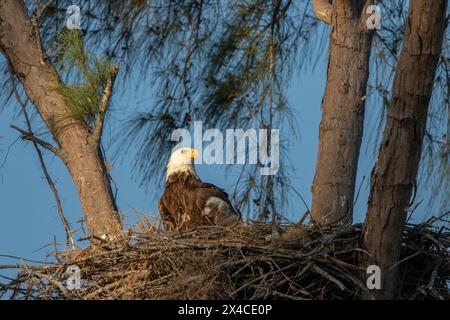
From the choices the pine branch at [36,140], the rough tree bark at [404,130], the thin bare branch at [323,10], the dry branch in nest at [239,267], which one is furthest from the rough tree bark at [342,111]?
the pine branch at [36,140]

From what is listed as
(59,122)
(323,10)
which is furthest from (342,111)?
(59,122)

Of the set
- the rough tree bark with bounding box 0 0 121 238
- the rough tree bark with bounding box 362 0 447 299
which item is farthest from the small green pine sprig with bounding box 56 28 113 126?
the rough tree bark with bounding box 362 0 447 299

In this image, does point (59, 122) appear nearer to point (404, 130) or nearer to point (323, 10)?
point (323, 10)

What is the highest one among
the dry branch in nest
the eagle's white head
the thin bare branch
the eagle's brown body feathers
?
the thin bare branch

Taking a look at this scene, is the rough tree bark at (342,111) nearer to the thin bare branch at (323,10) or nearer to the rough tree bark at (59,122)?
the thin bare branch at (323,10)

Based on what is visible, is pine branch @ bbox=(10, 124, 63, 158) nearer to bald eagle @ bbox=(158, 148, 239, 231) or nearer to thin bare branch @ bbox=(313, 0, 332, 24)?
bald eagle @ bbox=(158, 148, 239, 231)

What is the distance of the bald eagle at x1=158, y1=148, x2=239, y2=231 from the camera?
530 cm

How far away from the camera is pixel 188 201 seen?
5.43 m

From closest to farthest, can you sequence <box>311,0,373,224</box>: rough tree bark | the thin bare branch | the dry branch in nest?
1. the dry branch in nest
2. <box>311,0,373,224</box>: rough tree bark
3. the thin bare branch

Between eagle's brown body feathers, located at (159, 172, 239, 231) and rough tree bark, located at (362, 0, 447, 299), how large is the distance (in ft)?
4.08

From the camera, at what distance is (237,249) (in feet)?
14.3

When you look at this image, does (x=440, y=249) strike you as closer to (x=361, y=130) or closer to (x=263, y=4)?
(x=361, y=130)

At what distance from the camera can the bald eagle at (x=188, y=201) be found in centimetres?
530
